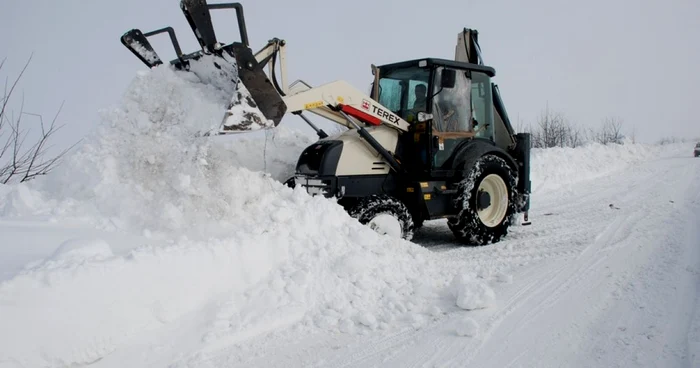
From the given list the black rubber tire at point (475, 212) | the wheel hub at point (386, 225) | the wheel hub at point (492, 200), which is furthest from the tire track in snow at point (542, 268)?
the wheel hub at point (386, 225)

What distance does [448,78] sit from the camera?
18.9ft

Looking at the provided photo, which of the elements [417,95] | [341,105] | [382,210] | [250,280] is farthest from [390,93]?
[250,280]

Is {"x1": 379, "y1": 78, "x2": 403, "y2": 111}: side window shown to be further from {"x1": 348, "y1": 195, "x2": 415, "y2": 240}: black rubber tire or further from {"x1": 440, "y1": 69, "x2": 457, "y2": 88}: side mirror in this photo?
{"x1": 348, "y1": 195, "x2": 415, "y2": 240}: black rubber tire

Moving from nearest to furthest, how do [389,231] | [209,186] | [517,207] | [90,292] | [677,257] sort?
[90,292], [209,186], [677,257], [389,231], [517,207]

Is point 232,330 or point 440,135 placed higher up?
point 440,135

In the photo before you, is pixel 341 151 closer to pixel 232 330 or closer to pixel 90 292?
pixel 232 330

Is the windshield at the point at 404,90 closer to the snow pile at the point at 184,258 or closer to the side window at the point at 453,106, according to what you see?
the side window at the point at 453,106

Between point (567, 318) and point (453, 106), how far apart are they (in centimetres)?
348

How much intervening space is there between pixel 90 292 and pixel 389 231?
10.7ft

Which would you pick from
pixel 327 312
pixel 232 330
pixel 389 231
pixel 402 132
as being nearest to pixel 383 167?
pixel 402 132

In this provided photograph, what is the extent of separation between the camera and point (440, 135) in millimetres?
6004

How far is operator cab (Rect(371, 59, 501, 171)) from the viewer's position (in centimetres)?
591

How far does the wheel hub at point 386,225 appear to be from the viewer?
17.3 ft

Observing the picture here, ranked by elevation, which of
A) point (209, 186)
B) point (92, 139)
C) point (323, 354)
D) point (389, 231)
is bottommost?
point (323, 354)
